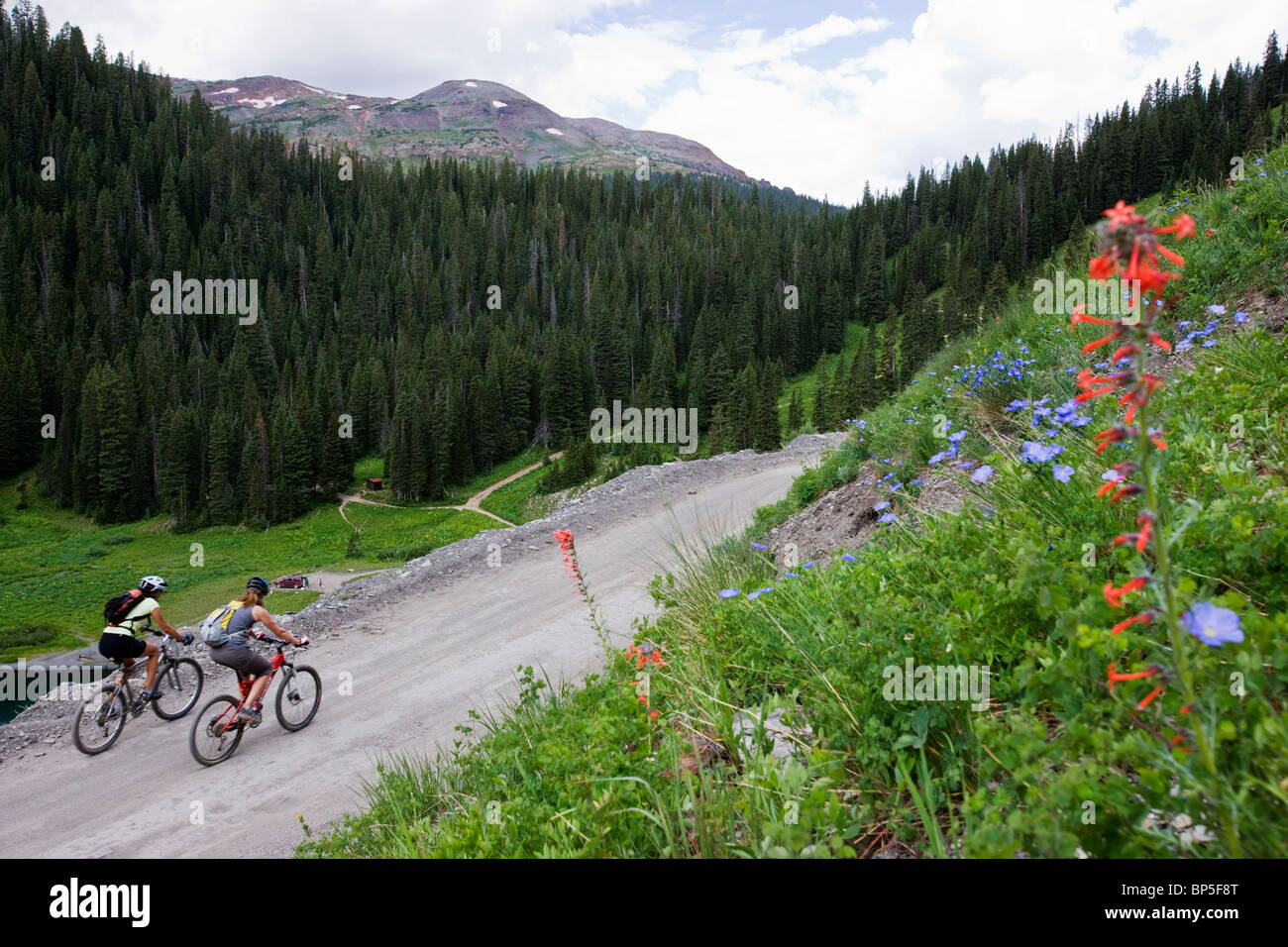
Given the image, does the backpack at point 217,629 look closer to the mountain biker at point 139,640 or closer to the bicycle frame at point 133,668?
the mountain biker at point 139,640

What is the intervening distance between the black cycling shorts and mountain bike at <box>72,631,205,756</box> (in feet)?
0.47

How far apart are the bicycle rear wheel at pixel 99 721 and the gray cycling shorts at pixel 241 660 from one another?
78.0 inches

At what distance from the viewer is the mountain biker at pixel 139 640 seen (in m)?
10.9

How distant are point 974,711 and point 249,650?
10241 millimetres

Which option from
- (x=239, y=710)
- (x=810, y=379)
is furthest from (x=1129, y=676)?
(x=810, y=379)

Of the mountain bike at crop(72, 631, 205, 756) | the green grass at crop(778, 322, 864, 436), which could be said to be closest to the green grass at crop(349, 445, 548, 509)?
the green grass at crop(778, 322, 864, 436)

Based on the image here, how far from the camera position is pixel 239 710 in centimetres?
970

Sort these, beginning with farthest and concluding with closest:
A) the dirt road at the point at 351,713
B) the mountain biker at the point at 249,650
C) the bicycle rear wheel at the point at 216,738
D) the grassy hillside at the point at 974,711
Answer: the mountain biker at the point at 249,650 < the bicycle rear wheel at the point at 216,738 < the dirt road at the point at 351,713 < the grassy hillside at the point at 974,711

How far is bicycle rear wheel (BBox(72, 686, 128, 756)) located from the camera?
1015 centimetres

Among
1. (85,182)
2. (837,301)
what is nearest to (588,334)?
(837,301)

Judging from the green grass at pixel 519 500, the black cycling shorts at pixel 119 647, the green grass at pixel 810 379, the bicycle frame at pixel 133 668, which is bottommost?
the green grass at pixel 519 500

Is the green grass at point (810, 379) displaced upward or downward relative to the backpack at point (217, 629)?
upward

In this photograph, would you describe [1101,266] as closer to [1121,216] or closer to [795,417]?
[1121,216]

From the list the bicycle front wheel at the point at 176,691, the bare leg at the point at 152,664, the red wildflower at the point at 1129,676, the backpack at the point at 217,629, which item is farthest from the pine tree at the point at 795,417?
the red wildflower at the point at 1129,676
